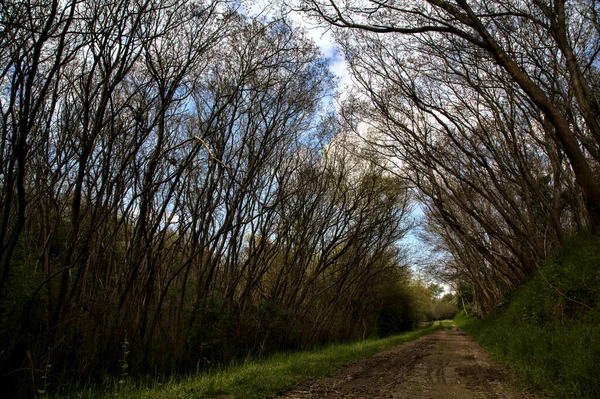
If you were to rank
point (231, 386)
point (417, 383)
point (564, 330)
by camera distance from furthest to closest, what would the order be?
point (417, 383) → point (564, 330) → point (231, 386)

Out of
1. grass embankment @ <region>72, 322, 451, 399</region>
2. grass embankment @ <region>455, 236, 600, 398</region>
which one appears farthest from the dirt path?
grass embankment @ <region>455, 236, 600, 398</region>

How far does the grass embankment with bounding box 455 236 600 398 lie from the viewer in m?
4.07

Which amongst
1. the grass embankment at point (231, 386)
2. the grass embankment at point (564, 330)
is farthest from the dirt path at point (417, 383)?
the grass embankment at point (564, 330)

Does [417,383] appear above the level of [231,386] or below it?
below

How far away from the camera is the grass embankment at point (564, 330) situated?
160 inches

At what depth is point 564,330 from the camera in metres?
5.50

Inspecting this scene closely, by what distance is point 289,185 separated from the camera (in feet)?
38.0

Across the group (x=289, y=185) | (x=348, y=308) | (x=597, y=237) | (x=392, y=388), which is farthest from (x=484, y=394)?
(x=348, y=308)

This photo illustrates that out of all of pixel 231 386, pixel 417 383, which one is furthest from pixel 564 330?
pixel 231 386

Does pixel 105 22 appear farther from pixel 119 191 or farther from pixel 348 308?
pixel 348 308

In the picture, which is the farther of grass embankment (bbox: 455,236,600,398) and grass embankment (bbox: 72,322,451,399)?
grass embankment (bbox: 72,322,451,399)

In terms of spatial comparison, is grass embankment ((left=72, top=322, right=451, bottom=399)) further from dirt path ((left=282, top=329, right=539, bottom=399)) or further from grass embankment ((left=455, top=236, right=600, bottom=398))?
grass embankment ((left=455, top=236, right=600, bottom=398))

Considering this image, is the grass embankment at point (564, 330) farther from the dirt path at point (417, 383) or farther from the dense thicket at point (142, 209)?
the dense thicket at point (142, 209)

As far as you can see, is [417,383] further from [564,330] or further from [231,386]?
[231,386]
